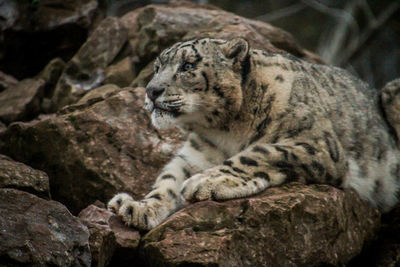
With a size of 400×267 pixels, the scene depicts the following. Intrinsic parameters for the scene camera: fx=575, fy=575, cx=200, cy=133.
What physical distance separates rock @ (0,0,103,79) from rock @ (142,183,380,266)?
17.2 ft

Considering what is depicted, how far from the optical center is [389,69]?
17141 mm

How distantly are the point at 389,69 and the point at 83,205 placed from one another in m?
13.9

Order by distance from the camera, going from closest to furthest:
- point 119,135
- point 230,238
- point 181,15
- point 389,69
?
point 230,238 → point 119,135 → point 181,15 → point 389,69

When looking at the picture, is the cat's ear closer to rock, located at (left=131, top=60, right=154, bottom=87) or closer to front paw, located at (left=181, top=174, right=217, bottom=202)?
front paw, located at (left=181, top=174, right=217, bottom=202)

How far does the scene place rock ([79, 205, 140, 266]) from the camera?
12.0ft

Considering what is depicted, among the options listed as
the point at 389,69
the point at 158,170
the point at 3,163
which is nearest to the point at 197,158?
the point at 158,170

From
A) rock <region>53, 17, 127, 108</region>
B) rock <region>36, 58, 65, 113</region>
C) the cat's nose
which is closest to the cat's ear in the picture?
the cat's nose

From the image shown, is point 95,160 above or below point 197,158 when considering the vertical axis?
below

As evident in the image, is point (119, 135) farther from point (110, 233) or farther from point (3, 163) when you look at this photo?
point (110, 233)

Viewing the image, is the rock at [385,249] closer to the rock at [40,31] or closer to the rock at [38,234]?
the rock at [38,234]

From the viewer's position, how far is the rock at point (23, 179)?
397 centimetres

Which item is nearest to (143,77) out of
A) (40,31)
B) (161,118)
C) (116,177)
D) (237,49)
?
(40,31)

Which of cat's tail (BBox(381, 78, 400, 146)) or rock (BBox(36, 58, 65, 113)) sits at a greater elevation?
cat's tail (BBox(381, 78, 400, 146))

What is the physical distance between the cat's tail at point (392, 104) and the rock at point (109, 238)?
10.4 ft
